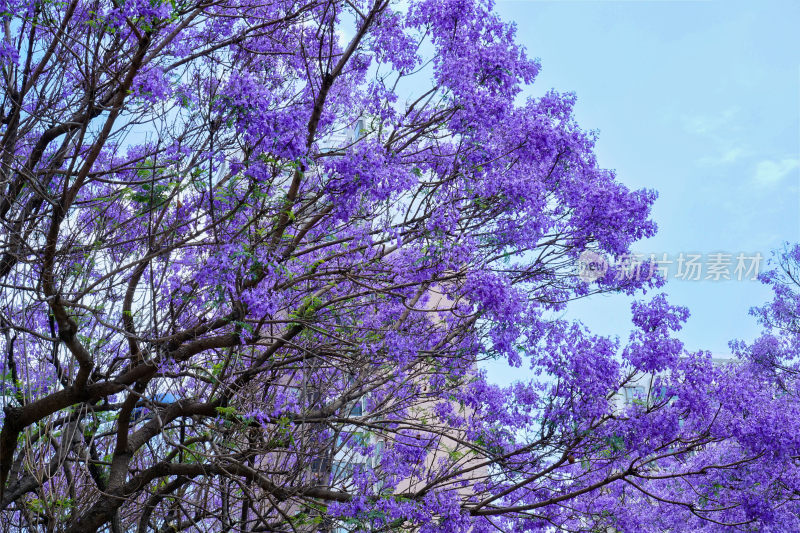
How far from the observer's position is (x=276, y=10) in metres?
6.59

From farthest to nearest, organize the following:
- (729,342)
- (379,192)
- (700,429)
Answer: (729,342), (700,429), (379,192)

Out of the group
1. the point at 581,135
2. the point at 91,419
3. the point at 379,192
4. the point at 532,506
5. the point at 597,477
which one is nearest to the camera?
the point at 379,192

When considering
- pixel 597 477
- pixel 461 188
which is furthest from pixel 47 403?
pixel 597 477

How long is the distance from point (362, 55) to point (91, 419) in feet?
13.8

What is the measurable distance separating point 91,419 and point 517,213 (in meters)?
4.44

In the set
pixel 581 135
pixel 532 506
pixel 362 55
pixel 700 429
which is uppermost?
pixel 362 55

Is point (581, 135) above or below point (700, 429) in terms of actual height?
above

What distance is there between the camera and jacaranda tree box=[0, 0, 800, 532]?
191 inches

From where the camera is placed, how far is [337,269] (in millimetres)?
5629

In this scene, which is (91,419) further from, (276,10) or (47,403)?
(276,10)

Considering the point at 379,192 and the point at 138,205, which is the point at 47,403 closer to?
the point at 138,205

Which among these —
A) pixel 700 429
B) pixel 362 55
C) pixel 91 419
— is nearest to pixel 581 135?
pixel 362 55

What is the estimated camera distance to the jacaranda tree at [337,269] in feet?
15.9

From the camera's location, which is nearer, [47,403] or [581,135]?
[47,403]
